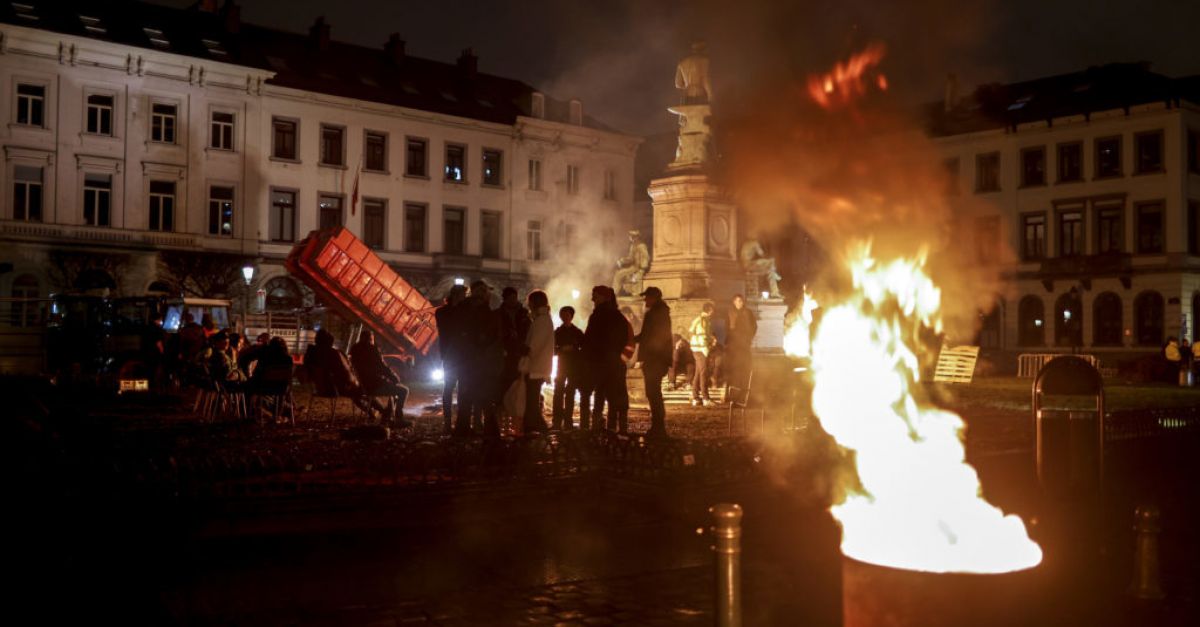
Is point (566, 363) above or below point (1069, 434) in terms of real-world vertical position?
above

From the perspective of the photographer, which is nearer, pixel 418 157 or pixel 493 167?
pixel 418 157

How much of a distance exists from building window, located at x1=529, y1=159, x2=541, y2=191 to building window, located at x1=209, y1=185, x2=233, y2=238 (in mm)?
14492

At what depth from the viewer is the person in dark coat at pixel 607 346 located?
12641 millimetres

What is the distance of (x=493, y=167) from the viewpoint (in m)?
51.1

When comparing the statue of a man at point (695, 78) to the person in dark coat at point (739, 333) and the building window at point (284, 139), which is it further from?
the building window at point (284, 139)

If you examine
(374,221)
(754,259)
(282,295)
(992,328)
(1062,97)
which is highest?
(1062,97)

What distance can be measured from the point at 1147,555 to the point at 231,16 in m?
45.4

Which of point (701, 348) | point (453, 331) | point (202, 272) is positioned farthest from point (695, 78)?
point (202, 272)

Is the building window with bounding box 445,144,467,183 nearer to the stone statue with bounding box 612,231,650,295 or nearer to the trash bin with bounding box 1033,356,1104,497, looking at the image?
the stone statue with bounding box 612,231,650,295

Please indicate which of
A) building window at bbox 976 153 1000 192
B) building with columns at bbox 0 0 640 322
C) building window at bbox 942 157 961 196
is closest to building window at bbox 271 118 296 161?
building with columns at bbox 0 0 640 322

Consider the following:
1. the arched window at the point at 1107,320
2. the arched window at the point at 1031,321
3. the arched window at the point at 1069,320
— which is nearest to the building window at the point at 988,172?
the arched window at the point at 1031,321

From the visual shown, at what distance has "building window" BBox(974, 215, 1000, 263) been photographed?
179ft

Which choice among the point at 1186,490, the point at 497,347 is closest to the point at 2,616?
the point at 497,347

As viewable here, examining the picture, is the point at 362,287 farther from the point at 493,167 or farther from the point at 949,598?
the point at 493,167
